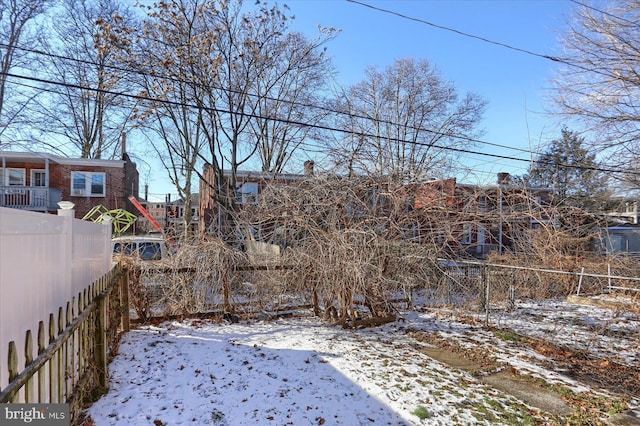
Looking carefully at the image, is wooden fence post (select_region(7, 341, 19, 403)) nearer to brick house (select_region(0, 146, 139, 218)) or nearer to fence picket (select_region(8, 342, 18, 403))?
fence picket (select_region(8, 342, 18, 403))

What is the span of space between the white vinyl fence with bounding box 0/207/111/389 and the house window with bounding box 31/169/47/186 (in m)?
21.5

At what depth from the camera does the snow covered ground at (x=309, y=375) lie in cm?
341

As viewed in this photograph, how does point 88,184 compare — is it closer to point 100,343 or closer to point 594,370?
point 100,343

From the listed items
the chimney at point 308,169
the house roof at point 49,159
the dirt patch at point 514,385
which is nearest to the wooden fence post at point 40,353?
the dirt patch at point 514,385

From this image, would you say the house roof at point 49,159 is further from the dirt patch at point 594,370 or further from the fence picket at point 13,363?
the dirt patch at point 594,370

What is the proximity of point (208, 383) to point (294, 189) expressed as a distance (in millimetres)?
3603

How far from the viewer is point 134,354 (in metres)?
4.68

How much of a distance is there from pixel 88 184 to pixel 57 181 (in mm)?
1553

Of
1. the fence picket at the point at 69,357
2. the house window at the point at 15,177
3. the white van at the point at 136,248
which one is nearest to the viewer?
the fence picket at the point at 69,357

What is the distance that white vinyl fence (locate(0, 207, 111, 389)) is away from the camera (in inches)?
62.6

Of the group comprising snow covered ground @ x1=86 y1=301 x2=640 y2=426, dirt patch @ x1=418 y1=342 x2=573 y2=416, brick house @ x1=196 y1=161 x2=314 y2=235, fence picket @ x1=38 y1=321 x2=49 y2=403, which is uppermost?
brick house @ x1=196 y1=161 x2=314 y2=235

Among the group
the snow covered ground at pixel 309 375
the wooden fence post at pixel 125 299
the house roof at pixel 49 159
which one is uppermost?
the house roof at pixel 49 159

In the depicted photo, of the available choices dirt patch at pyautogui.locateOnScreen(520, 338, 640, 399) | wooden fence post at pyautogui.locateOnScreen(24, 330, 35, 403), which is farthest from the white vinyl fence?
dirt patch at pyautogui.locateOnScreen(520, 338, 640, 399)

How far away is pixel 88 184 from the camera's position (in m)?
20.7
